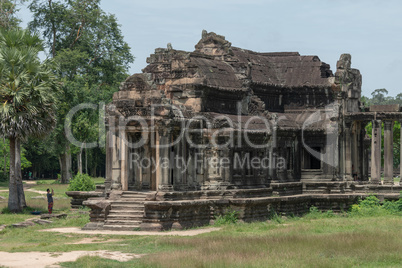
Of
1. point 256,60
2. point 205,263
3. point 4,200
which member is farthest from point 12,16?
point 205,263

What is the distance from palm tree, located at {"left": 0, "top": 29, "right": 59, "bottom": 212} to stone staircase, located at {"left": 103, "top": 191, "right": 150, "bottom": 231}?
787 cm

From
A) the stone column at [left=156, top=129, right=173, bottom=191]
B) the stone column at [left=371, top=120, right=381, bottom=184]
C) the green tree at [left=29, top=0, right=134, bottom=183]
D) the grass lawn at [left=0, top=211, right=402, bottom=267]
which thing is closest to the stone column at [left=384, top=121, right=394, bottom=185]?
the stone column at [left=371, top=120, right=381, bottom=184]

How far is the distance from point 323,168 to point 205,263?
59.1 feet

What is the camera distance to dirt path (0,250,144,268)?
18.4m

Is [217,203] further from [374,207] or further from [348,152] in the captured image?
[348,152]

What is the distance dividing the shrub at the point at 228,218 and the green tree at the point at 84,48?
94.8 feet

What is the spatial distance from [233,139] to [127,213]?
5.73 m

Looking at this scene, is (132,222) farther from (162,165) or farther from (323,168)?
(323,168)

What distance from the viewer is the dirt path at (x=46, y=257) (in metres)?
18.4

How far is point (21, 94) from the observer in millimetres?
32219

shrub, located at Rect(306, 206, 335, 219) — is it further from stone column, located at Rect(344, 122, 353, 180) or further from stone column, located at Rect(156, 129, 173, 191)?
stone column, located at Rect(156, 129, 173, 191)

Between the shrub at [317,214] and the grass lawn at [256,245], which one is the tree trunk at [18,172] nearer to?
the grass lawn at [256,245]

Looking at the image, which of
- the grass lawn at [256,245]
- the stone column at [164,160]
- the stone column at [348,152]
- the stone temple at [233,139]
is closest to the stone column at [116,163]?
the stone temple at [233,139]

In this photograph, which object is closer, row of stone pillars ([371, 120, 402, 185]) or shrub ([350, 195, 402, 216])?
shrub ([350, 195, 402, 216])
